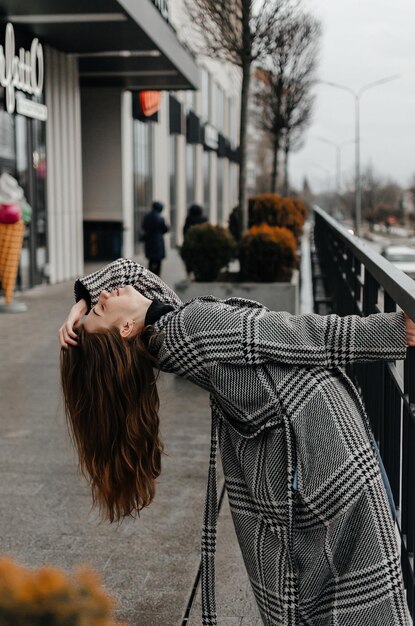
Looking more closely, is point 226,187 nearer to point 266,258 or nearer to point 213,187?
point 213,187

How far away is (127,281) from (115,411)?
0.38 meters

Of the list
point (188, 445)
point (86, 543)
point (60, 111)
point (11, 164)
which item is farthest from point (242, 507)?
point (60, 111)

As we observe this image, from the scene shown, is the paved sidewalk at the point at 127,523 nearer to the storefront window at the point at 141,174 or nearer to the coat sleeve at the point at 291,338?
the coat sleeve at the point at 291,338

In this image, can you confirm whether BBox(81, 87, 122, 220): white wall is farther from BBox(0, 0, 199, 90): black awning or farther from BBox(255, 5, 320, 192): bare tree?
BBox(255, 5, 320, 192): bare tree

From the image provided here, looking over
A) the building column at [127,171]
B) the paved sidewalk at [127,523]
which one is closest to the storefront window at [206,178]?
the building column at [127,171]

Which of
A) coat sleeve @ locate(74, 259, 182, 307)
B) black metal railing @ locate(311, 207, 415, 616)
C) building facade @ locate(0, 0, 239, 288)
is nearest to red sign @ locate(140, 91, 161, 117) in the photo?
building facade @ locate(0, 0, 239, 288)

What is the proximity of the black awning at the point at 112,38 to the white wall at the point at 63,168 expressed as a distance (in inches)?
23.4

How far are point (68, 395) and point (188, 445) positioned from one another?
12.0 ft

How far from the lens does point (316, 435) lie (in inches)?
84.1

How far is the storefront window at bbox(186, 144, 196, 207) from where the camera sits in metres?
39.0

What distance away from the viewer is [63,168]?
19250mm

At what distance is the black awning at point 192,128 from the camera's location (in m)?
36.7

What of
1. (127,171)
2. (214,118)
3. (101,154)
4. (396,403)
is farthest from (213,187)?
(396,403)

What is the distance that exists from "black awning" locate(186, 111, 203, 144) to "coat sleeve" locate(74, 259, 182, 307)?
114 feet
